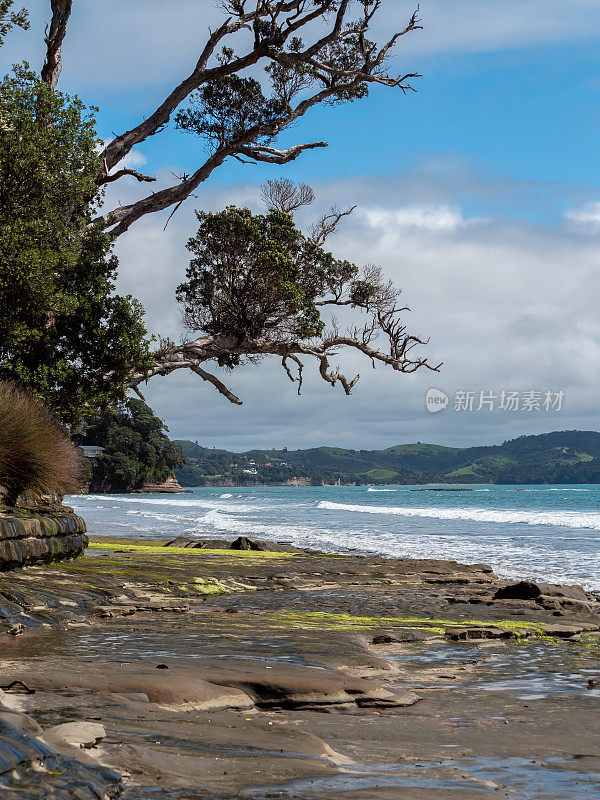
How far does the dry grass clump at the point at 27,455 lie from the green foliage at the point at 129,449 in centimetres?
8373

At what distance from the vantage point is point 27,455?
12250 mm

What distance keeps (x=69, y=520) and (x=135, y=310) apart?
7.44 m

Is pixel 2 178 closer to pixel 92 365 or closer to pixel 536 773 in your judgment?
pixel 92 365

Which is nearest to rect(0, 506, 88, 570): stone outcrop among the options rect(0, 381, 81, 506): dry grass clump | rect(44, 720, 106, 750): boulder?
rect(0, 381, 81, 506): dry grass clump

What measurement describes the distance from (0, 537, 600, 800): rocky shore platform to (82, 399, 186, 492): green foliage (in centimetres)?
8799

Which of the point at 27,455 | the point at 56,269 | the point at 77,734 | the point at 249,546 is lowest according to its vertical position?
the point at 249,546

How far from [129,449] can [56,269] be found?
3395 inches

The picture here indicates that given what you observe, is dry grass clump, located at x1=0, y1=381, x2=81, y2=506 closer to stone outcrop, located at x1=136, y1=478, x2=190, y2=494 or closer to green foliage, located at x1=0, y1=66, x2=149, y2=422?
green foliage, located at x1=0, y1=66, x2=149, y2=422

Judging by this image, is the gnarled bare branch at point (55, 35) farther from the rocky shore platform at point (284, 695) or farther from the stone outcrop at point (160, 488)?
the stone outcrop at point (160, 488)

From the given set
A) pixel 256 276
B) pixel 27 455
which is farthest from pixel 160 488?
pixel 27 455

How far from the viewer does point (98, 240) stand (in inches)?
747

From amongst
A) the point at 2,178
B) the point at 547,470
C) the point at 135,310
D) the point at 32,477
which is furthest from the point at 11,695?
the point at 547,470

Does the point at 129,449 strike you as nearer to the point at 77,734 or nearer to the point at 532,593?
the point at 532,593

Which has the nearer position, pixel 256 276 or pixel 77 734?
pixel 77 734
